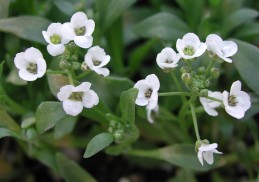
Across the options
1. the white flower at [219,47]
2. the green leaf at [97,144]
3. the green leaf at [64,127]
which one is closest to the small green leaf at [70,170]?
the green leaf at [64,127]

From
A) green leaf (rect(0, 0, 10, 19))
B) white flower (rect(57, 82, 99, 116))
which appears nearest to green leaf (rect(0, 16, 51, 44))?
green leaf (rect(0, 0, 10, 19))

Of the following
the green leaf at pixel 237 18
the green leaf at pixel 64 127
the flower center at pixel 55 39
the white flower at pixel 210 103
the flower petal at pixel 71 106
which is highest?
the flower center at pixel 55 39

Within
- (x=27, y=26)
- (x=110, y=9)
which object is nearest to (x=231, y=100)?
(x=110, y=9)

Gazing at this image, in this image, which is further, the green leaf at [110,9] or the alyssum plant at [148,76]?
the green leaf at [110,9]

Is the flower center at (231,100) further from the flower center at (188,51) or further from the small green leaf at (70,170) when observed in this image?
the small green leaf at (70,170)

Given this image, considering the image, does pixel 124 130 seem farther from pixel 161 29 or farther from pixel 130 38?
pixel 130 38

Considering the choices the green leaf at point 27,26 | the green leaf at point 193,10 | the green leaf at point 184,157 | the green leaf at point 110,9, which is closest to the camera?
the green leaf at point 184,157

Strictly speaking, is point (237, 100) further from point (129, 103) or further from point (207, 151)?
point (129, 103)
